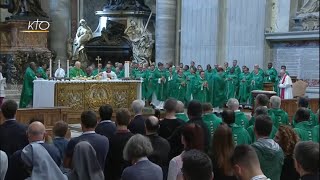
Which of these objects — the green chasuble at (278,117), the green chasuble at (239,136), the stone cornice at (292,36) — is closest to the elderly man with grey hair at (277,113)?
the green chasuble at (278,117)

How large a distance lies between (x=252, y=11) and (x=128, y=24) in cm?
732

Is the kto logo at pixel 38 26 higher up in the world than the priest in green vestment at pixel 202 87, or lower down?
higher up

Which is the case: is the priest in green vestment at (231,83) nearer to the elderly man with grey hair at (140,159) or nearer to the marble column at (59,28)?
the marble column at (59,28)

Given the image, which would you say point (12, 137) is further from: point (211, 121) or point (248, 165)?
point (248, 165)

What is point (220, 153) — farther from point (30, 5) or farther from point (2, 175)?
point (30, 5)

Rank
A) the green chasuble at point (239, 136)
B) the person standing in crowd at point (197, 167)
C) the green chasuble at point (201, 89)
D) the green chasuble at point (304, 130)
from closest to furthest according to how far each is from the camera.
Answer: the person standing in crowd at point (197, 167)
the green chasuble at point (239, 136)
the green chasuble at point (304, 130)
the green chasuble at point (201, 89)

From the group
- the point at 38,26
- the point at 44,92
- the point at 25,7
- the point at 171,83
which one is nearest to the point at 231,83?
the point at 171,83

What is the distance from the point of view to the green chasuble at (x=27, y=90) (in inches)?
635

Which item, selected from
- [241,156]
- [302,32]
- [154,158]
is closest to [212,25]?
[302,32]

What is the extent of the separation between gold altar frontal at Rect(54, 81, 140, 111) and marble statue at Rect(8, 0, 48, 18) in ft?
28.8

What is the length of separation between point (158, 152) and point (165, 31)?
19.0 metres

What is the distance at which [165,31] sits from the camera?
2395 centimetres

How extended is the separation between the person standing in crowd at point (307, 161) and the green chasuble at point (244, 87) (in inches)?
608

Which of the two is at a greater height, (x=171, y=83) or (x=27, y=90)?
(x=171, y=83)
